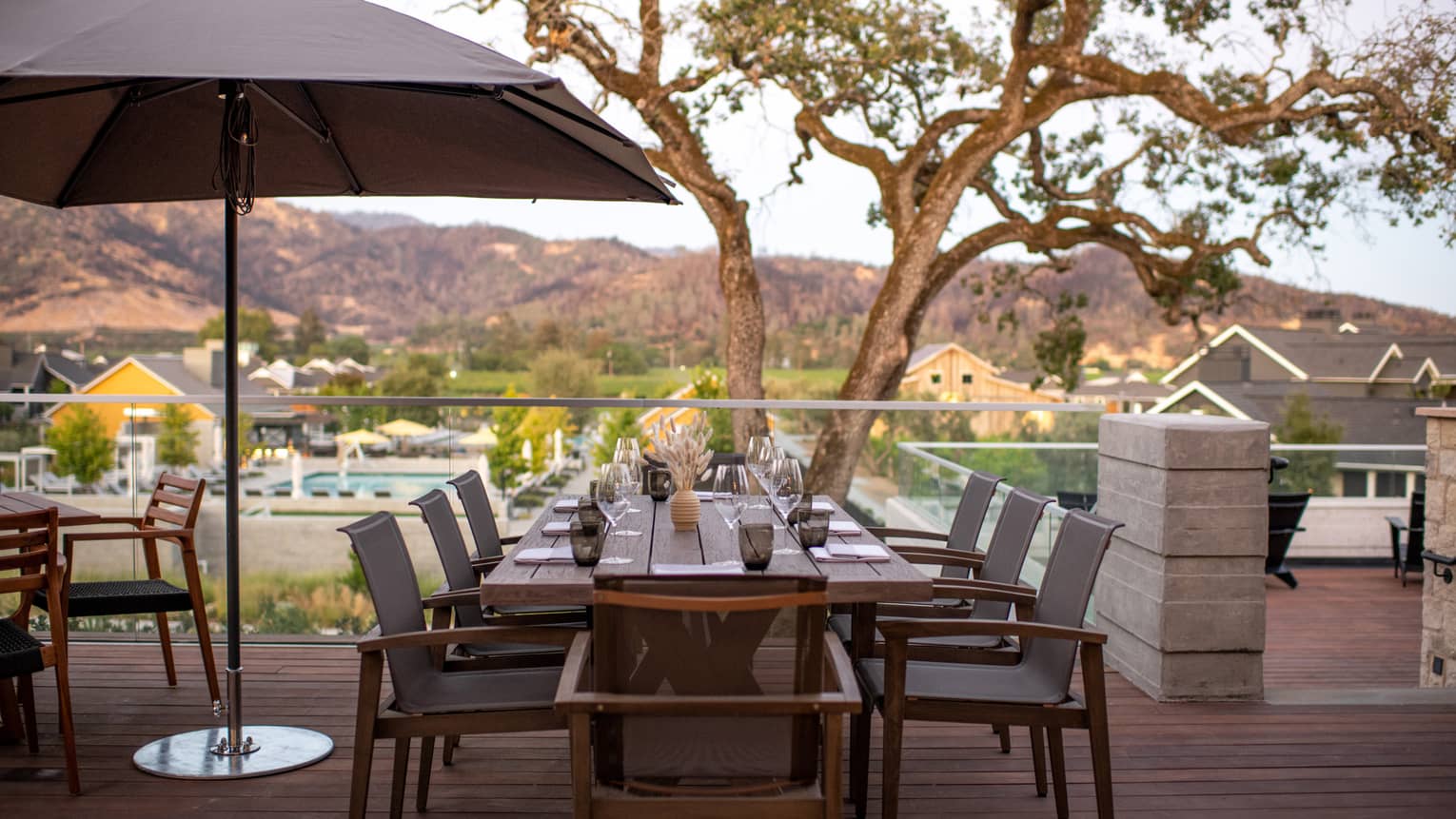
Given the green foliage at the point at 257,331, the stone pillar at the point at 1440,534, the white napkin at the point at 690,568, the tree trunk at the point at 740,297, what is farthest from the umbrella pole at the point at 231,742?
the green foliage at the point at 257,331

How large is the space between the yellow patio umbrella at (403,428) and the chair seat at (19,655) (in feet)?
7.37

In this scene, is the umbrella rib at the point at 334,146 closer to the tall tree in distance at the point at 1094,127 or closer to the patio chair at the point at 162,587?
the patio chair at the point at 162,587

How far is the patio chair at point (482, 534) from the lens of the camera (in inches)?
150

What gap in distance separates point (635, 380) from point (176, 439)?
20.9 m

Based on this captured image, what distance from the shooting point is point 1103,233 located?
535 inches

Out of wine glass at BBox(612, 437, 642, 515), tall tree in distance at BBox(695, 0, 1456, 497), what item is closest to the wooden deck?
wine glass at BBox(612, 437, 642, 515)

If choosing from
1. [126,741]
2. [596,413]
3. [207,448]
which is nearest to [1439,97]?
[596,413]

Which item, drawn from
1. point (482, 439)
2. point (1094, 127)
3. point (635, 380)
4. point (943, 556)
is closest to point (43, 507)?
point (482, 439)

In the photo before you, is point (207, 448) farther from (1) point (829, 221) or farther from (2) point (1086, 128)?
(1) point (829, 221)

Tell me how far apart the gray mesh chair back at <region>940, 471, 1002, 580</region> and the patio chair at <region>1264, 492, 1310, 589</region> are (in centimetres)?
450

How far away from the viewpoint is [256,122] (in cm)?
393

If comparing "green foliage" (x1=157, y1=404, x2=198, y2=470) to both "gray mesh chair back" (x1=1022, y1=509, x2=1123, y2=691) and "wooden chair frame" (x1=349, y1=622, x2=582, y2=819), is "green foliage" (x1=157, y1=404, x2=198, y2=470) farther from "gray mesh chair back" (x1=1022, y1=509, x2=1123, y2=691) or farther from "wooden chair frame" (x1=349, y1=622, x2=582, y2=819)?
"gray mesh chair back" (x1=1022, y1=509, x2=1123, y2=691)

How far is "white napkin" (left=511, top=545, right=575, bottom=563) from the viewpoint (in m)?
3.14

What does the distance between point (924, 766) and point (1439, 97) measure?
395 inches
